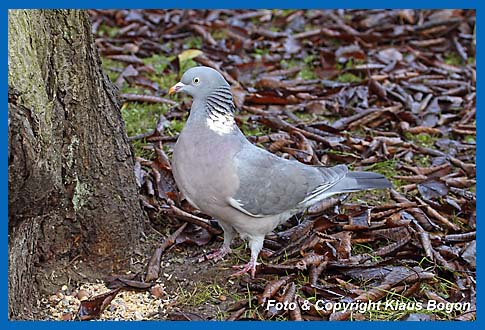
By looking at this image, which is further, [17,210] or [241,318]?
[241,318]

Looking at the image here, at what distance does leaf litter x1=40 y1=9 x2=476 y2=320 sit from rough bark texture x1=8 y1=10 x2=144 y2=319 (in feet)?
0.93

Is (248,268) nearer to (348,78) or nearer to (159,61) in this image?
(348,78)

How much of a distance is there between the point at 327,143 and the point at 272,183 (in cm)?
152

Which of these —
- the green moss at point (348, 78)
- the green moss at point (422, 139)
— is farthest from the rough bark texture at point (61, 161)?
the green moss at point (348, 78)

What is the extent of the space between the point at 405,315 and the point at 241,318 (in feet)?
2.76

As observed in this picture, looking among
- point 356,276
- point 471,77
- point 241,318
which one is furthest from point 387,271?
point 471,77

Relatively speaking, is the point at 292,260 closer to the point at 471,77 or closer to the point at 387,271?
the point at 387,271

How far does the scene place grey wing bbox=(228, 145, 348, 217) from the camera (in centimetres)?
391

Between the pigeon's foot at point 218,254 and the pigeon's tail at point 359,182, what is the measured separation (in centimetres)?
74

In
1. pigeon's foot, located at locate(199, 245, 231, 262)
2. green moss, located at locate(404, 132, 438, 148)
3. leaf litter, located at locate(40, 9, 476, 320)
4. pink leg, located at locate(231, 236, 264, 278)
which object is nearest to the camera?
leaf litter, located at locate(40, 9, 476, 320)

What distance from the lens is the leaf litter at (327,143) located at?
3.98 metres

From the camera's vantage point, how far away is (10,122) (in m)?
3.17

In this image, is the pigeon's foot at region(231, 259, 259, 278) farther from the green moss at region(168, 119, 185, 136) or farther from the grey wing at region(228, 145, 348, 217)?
the green moss at region(168, 119, 185, 136)

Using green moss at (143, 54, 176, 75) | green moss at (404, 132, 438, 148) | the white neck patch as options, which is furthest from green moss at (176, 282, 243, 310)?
green moss at (143, 54, 176, 75)
